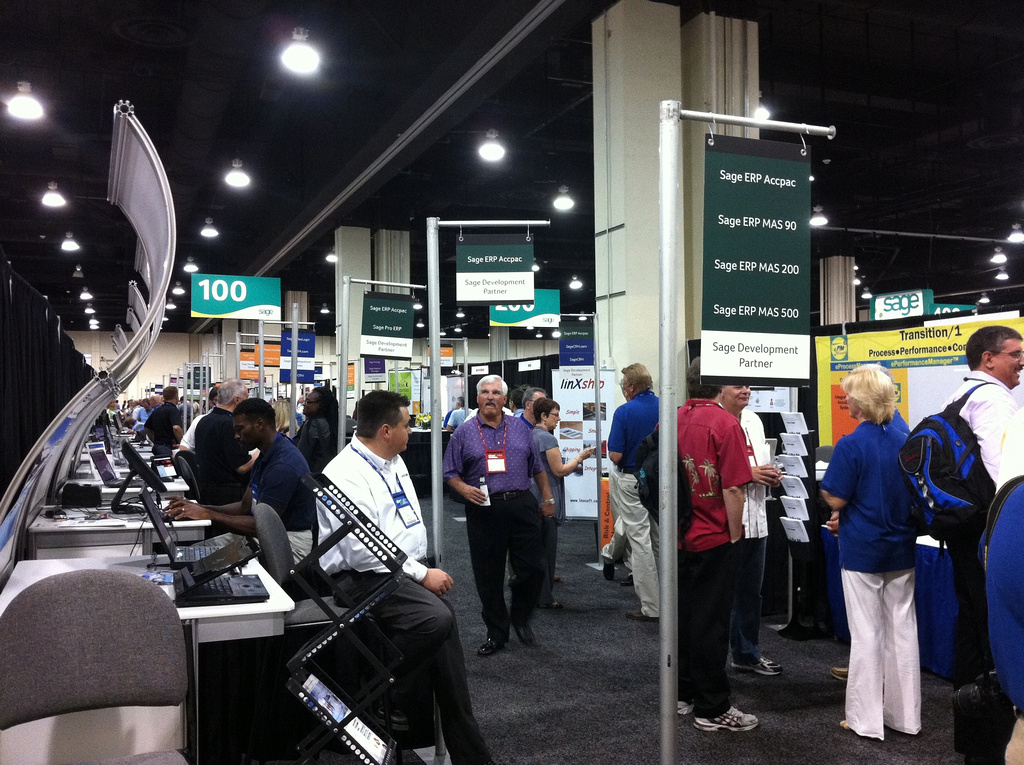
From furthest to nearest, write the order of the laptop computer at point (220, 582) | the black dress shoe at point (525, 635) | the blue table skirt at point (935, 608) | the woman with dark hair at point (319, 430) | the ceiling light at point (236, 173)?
the ceiling light at point (236, 173) < the woman with dark hair at point (319, 430) < the black dress shoe at point (525, 635) < the blue table skirt at point (935, 608) < the laptop computer at point (220, 582)

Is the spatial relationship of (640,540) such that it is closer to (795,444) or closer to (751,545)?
(751,545)

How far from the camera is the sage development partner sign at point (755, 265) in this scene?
2346 mm

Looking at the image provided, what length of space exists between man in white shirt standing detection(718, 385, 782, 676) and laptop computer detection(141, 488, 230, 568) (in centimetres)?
229

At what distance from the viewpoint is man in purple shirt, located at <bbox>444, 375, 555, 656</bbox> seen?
442cm

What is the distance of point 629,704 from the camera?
365 cm

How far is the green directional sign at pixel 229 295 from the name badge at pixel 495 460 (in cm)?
505

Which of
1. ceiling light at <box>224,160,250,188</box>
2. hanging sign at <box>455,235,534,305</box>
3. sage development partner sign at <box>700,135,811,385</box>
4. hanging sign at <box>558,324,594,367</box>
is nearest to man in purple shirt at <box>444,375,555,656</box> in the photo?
hanging sign at <box>455,235,534,305</box>

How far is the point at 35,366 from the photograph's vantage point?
449 cm

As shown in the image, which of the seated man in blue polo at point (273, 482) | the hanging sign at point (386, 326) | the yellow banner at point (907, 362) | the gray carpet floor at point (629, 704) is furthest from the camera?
the hanging sign at point (386, 326)

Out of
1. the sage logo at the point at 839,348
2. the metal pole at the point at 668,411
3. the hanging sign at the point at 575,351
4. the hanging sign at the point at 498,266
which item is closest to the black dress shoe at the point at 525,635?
the hanging sign at the point at 498,266

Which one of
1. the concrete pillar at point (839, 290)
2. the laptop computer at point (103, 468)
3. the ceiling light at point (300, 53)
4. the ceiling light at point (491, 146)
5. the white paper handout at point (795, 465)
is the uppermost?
the ceiling light at point (491, 146)

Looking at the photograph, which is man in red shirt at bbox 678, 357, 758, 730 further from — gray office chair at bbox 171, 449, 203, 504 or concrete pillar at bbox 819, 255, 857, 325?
concrete pillar at bbox 819, 255, 857, 325

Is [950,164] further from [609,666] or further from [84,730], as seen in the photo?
[84,730]

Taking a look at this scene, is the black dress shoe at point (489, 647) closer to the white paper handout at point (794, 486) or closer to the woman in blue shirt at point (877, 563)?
the white paper handout at point (794, 486)
